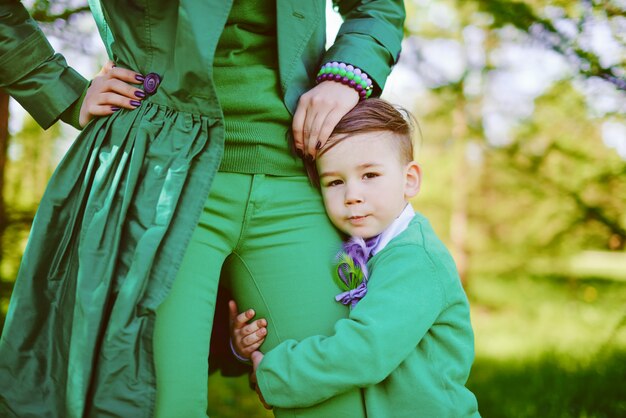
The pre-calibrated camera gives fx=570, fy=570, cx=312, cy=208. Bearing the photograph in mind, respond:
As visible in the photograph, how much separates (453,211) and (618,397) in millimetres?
4393

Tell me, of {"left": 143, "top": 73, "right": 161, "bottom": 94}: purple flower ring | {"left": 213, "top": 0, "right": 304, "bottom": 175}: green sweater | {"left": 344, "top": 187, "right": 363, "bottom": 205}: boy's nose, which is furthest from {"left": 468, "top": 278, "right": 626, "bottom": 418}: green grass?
{"left": 143, "top": 73, "right": 161, "bottom": 94}: purple flower ring

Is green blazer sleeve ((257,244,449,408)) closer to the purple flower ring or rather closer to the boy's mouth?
the boy's mouth

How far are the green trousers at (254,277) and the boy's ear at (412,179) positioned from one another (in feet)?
0.90

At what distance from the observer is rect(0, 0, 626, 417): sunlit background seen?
264 centimetres

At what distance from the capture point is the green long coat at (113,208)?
54.0 inches

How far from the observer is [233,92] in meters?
1.62

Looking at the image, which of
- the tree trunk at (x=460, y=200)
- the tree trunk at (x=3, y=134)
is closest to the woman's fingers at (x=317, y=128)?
the tree trunk at (x=3, y=134)

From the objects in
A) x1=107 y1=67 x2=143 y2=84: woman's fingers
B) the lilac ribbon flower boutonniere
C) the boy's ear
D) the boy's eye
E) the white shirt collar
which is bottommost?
the lilac ribbon flower boutonniere

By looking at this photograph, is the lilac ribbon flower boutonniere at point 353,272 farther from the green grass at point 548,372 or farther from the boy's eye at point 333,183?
the green grass at point 548,372

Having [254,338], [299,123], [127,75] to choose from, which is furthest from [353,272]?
[127,75]

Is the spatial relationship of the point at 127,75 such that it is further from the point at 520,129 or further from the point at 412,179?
the point at 520,129

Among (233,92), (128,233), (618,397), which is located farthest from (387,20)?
(618,397)

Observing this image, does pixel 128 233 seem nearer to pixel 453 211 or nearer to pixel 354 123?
pixel 354 123

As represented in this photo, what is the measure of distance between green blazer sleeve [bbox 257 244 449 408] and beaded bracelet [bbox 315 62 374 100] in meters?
0.55
